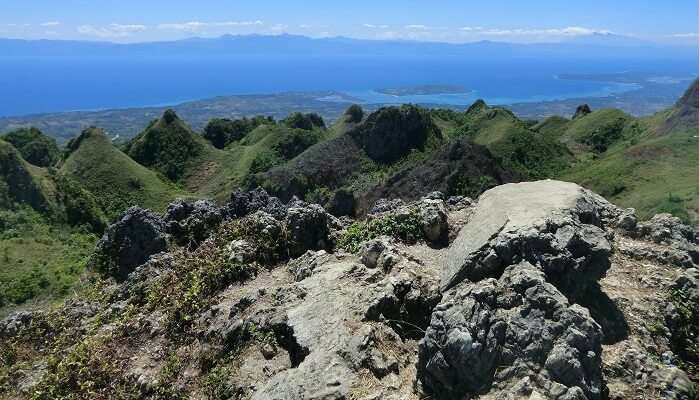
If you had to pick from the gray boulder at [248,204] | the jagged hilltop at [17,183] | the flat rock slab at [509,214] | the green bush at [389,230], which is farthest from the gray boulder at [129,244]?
the jagged hilltop at [17,183]

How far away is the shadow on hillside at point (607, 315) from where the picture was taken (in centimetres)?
942

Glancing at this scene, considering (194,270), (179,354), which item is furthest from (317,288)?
(194,270)

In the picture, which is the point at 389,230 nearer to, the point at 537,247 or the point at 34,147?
the point at 537,247

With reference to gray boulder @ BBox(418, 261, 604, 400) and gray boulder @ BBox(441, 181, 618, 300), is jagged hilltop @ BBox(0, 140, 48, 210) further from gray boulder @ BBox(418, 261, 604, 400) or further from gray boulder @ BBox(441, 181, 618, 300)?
gray boulder @ BBox(418, 261, 604, 400)

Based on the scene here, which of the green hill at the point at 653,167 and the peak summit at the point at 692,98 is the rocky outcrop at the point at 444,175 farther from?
the peak summit at the point at 692,98

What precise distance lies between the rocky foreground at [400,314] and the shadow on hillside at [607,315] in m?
0.04

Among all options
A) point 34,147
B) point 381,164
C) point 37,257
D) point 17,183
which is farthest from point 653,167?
point 34,147

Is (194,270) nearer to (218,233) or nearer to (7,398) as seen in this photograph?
(218,233)

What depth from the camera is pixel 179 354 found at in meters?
11.6

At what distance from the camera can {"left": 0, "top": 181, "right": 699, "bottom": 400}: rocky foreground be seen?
8023 mm

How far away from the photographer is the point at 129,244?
18453mm

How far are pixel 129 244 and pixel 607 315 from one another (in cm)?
1444

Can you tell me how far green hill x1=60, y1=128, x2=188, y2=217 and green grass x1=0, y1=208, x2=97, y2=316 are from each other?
933 centimetres

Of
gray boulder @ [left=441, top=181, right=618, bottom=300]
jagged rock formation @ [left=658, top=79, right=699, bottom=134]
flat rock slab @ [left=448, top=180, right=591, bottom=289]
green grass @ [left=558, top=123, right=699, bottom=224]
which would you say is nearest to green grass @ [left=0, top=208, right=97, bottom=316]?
flat rock slab @ [left=448, top=180, right=591, bottom=289]
